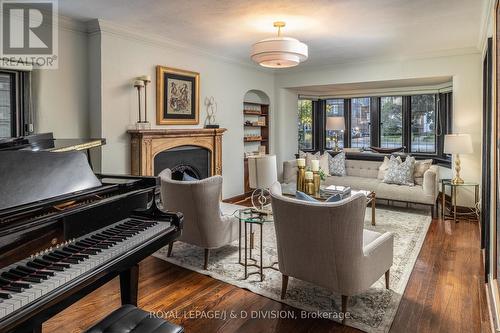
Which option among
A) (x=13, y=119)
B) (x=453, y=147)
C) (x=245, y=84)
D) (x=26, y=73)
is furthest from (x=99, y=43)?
(x=453, y=147)

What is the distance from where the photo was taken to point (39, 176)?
1.82 metres

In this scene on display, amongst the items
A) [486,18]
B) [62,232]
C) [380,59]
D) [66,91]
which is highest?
[380,59]

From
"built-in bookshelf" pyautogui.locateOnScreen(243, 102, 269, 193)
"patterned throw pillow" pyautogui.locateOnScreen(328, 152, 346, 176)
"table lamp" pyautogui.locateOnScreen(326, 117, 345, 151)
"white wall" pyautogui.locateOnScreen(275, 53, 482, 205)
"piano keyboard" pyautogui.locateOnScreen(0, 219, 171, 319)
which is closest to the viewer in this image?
"piano keyboard" pyautogui.locateOnScreen(0, 219, 171, 319)

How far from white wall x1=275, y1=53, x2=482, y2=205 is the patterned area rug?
176 cm

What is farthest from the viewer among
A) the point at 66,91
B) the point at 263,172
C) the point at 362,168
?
the point at 362,168

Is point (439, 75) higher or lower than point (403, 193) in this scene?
higher

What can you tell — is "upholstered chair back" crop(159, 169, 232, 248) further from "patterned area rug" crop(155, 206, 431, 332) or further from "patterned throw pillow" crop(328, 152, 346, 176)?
"patterned throw pillow" crop(328, 152, 346, 176)

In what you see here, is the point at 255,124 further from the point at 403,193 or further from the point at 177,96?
the point at 403,193

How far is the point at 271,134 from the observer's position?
7484 mm

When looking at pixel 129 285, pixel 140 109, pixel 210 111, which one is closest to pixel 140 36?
pixel 140 109

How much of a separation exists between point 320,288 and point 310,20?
285cm

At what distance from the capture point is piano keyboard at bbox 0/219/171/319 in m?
1.26

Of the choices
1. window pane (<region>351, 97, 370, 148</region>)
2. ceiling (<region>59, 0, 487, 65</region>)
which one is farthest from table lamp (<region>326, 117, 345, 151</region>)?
ceiling (<region>59, 0, 487, 65</region>)

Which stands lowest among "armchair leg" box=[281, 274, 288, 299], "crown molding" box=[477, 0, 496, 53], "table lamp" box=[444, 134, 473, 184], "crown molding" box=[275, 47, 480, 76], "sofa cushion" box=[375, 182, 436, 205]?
"armchair leg" box=[281, 274, 288, 299]
